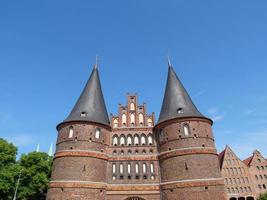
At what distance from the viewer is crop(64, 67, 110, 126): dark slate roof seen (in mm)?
26575

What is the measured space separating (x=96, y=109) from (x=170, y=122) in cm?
927

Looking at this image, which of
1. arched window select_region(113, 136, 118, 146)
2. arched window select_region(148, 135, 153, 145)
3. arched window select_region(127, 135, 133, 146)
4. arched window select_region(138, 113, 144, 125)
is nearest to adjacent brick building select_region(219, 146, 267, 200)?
arched window select_region(148, 135, 153, 145)

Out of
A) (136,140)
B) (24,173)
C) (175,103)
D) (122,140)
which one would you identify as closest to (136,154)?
(136,140)

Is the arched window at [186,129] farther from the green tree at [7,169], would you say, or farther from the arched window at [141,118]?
the green tree at [7,169]

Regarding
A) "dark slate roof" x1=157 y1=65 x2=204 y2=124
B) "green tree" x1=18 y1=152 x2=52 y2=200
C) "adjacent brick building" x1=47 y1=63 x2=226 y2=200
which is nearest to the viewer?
"adjacent brick building" x1=47 y1=63 x2=226 y2=200

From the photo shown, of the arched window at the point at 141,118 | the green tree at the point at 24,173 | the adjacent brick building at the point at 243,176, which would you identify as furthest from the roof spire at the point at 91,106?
the adjacent brick building at the point at 243,176

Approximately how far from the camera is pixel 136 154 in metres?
26.4

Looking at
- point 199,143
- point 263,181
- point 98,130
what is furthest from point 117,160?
point 263,181

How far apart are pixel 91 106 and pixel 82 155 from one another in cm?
645

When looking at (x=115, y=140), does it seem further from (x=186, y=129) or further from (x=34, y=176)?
(x=34, y=176)

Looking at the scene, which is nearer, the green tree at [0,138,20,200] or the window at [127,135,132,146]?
the green tree at [0,138,20,200]

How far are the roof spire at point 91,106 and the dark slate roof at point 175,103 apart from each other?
24.3ft

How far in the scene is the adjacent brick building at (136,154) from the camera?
74.3 feet

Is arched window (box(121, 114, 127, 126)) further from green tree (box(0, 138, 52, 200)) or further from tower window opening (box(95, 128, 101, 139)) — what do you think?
green tree (box(0, 138, 52, 200))
